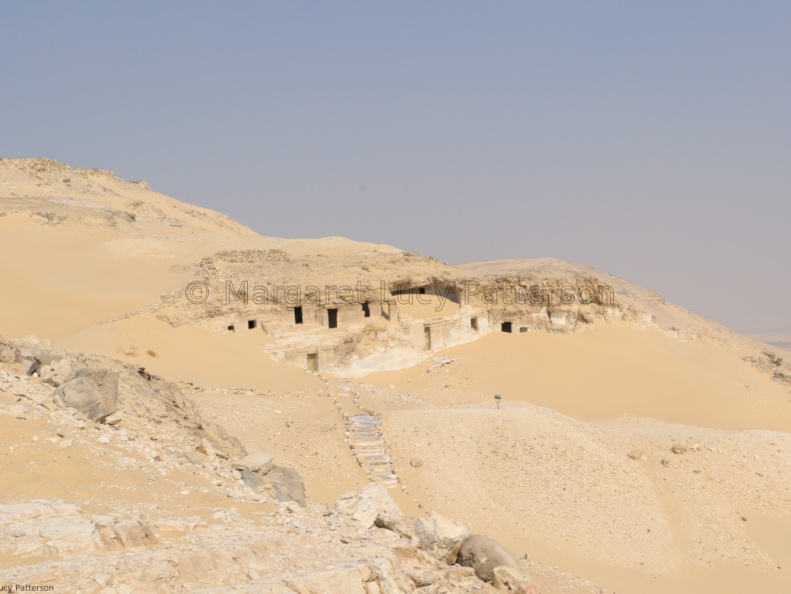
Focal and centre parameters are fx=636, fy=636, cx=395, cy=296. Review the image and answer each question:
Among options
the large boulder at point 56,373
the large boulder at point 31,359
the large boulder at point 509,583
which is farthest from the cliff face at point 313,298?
the large boulder at point 509,583

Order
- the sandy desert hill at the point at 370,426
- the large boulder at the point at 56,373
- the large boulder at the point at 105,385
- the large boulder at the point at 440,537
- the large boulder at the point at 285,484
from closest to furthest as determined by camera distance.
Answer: the sandy desert hill at the point at 370,426
the large boulder at the point at 440,537
the large boulder at the point at 105,385
the large boulder at the point at 56,373
the large boulder at the point at 285,484

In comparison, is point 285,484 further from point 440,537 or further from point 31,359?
point 31,359

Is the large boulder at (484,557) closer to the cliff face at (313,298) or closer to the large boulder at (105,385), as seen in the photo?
the large boulder at (105,385)

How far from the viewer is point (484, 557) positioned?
7.00 m

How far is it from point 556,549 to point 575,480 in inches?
81.0

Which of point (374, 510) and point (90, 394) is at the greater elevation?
point (90, 394)

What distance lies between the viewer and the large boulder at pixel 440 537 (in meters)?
7.18

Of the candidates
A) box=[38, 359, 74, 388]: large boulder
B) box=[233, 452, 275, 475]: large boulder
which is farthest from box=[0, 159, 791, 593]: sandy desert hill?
box=[233, 452, 275, 475]: large boulder

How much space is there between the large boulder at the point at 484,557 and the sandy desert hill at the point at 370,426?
9.8 inches

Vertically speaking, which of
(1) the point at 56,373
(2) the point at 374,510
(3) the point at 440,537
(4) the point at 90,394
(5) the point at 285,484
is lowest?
(3) the point at 440,537

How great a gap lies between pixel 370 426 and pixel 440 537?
304 inches

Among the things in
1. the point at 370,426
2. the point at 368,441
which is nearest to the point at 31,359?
the point at 368,441

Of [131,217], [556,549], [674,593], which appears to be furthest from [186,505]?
[131,217]

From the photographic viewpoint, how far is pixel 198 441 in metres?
9.41
